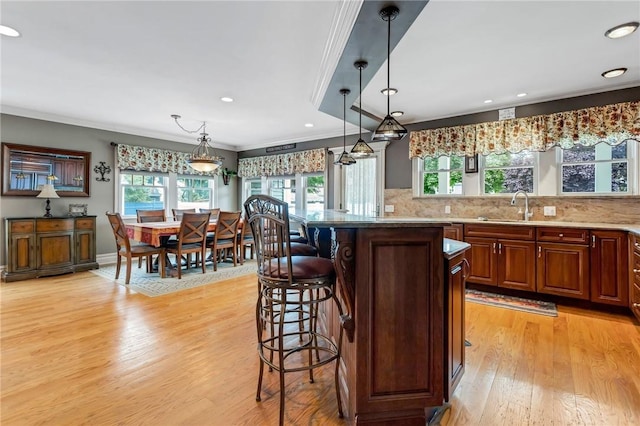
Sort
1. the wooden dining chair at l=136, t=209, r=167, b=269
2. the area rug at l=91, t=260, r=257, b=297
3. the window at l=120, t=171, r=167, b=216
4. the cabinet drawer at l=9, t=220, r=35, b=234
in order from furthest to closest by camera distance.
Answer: the window at l=120, t=171, r=167, b=216 → the wooden dining chair at l=136, t=209, r=167, b=269 → the cabinet drawer at l=9, t=220, r=35, b=234 → the area rug at l=91, t=260, r=257, b=297

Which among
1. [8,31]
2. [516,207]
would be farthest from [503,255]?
[8,31]

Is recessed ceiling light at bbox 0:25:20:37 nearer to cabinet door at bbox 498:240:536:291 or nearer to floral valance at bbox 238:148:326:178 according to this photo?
floral valance at bbox 238:148:326:178

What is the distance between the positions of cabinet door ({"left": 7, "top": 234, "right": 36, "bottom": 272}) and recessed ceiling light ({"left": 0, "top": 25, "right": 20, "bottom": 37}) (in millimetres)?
2946

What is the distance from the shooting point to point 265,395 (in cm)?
179

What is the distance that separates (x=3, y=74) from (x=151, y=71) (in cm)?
165

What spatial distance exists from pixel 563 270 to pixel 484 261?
29.9 inches

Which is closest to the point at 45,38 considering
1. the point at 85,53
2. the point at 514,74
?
the point at 85,53

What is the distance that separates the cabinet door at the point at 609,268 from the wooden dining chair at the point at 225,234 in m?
4.53

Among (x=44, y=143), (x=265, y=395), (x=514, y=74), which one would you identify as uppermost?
(x=514, y=74)

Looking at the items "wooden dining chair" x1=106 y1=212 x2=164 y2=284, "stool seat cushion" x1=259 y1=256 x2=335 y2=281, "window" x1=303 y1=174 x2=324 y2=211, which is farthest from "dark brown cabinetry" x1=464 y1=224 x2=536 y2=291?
"wooden dining chair" x1=106 y1=212 x2=164 y2=284

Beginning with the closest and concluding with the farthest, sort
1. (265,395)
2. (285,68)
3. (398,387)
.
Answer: (398,387) → (265,395) → (285,68)

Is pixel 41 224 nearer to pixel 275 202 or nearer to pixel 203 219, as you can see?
pixel 203 219

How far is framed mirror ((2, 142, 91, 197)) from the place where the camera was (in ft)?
14.6

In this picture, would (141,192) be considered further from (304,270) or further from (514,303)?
(514,303)
